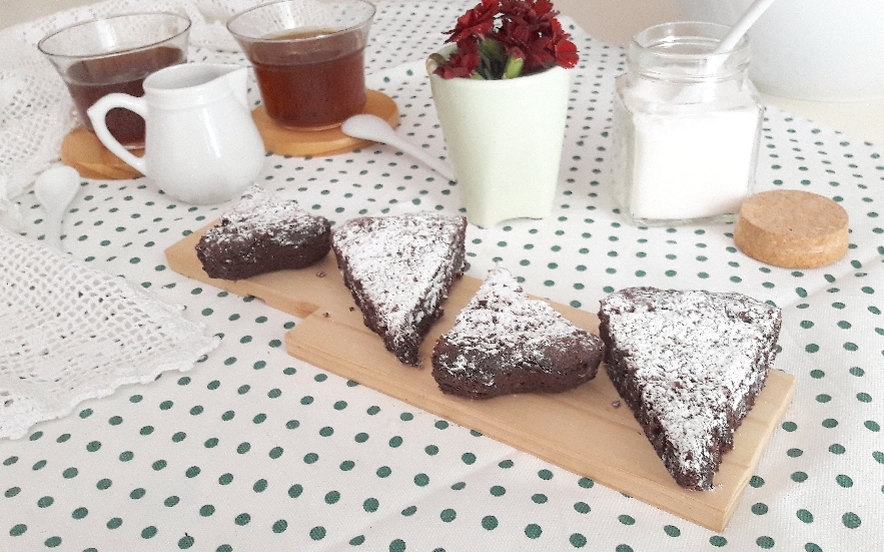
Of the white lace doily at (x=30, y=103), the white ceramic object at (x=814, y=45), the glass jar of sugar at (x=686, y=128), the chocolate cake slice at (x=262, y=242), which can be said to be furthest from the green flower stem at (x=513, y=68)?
the white lace doily at (x=30, y=103)

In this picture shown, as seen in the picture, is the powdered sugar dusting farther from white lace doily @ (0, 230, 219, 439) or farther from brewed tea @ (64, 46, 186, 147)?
brewed tea @ (64, 46, 186, 147)

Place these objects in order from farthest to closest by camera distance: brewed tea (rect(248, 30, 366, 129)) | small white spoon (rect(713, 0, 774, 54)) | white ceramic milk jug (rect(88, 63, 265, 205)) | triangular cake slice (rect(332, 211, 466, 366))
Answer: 1. brewed tea (rect(248, 30, 366, 129))
2. white ceramic milk jug (rect(88, 63, 265, 205))
3. small white spoon (rect(713, 0, 774, 54))
4. triangular cake slice (rect(332, 211, 466, 366))

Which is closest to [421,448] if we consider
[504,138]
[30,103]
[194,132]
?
[504,138]

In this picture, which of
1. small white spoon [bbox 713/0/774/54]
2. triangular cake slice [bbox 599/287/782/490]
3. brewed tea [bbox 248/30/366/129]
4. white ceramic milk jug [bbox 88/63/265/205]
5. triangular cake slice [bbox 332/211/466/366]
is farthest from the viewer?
brewed tea [bbox 248/30/366/129]

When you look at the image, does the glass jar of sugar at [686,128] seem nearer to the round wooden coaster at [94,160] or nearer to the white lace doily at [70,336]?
the white lace doily at [70,336]

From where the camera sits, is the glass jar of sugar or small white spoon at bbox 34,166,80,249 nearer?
the glass jar of sugar


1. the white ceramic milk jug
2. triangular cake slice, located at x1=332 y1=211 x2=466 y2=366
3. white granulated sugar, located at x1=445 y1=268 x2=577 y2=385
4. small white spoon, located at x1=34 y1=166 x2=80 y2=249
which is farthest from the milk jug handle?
white granulated sugar, located at x1=445 y1=268 x2=577 y2=385
